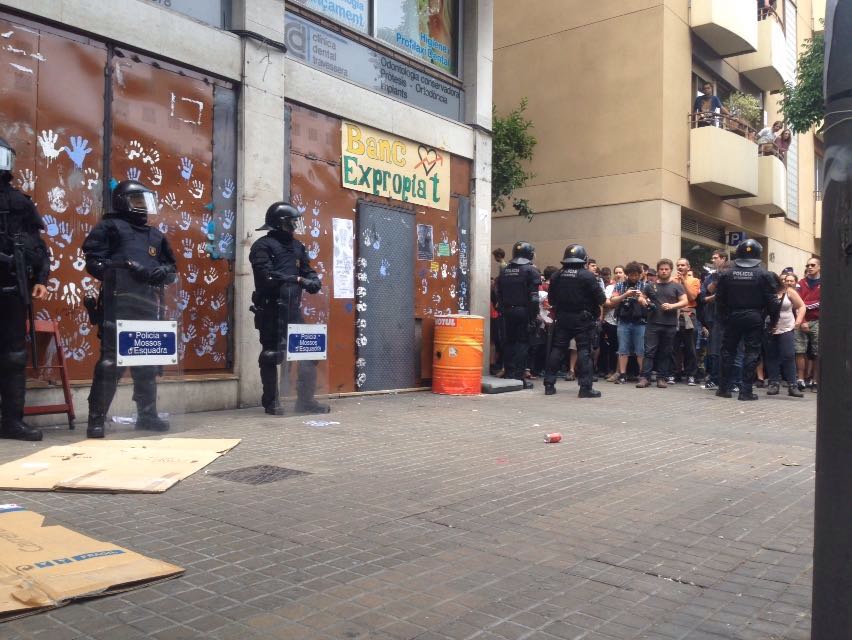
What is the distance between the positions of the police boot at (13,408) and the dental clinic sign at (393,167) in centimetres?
501

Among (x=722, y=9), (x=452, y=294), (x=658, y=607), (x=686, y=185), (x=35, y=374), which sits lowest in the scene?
(x=658, y=607)

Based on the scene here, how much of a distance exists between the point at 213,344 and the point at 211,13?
364cm

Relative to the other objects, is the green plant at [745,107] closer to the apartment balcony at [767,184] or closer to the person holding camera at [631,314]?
the apartment balcony at [767,184]

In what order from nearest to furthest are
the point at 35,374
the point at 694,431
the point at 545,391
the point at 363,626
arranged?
the point at 363,626 < the point at 35,374 < the point at 694,431 < the point at 545,391

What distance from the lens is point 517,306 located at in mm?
11883

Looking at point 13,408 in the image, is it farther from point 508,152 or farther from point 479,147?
point 508,152

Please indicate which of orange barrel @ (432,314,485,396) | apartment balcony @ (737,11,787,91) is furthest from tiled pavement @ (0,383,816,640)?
apartment balcony @ (737,11,787,91)

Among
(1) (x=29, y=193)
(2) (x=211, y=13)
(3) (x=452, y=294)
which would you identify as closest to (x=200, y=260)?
(1) (x=29, y=193)

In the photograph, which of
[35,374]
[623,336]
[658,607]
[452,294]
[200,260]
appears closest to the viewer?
[658,607]

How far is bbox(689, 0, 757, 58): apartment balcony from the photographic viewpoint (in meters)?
18.9

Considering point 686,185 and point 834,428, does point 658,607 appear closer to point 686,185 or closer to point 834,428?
point 834,428

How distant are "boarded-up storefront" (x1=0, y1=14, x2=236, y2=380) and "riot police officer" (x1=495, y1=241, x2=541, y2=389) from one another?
451 centimetres

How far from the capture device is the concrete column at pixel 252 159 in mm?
9008

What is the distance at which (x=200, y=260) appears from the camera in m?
8.64
